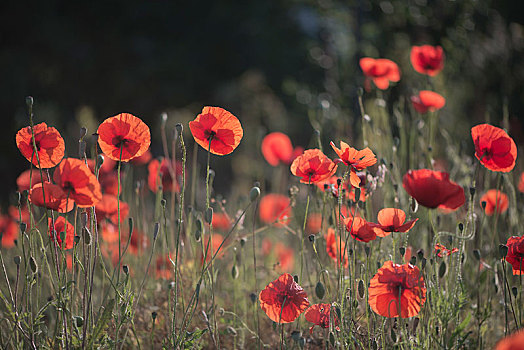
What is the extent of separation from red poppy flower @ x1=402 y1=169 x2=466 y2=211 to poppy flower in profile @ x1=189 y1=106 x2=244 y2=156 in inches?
17.0

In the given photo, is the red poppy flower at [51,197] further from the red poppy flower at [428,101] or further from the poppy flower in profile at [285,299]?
the red poppy flower at [428,101]

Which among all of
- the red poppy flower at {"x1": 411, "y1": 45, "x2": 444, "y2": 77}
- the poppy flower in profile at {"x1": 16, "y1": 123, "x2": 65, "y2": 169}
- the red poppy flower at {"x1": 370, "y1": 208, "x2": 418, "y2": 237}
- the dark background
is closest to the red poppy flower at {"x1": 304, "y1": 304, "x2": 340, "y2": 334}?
the red poppy flower at {"x1": 370, "y1": 208, "x2": 418, "y2": 237}

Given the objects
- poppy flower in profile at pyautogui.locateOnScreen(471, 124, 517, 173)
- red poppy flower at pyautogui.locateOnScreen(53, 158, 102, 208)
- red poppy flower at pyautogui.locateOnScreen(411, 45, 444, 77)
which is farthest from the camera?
red poppy flower at pyautogui.locateOnScreen(411, 45, 444, 77)

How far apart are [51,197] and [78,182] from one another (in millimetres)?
97

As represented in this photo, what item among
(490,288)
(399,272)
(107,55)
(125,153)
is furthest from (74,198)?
(107,55)

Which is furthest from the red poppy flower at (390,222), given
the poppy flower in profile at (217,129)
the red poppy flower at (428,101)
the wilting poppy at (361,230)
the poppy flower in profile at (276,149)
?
the poppy flower in profile at (276,149)

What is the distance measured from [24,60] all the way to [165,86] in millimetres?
2178

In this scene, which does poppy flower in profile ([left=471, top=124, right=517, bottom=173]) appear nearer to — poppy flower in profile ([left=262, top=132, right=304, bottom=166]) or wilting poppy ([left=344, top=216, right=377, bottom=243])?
wilting poppy ([left=344, top=216, right=377, bottom=243])

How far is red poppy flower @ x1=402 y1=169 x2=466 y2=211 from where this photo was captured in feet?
3.61

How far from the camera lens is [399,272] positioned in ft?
3.84

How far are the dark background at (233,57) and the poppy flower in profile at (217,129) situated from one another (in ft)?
7.12

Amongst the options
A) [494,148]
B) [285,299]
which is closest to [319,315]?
[285,299]

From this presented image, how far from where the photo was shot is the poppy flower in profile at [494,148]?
1.29 metres

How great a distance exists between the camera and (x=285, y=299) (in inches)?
48.9
